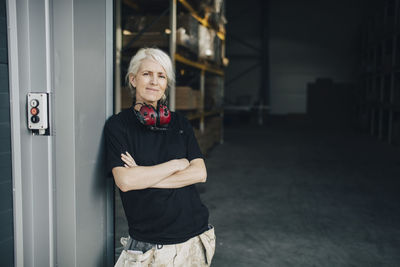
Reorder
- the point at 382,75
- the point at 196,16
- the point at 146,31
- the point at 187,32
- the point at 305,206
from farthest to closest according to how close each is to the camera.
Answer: the point at 382,75, the point at 196,16, the point at 187,32, the point at 146,31, the point at 305,206

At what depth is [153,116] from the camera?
6.68 feet

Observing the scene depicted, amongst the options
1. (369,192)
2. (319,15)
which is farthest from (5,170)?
(319,15)

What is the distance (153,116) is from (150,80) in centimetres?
30

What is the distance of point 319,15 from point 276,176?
13582mm

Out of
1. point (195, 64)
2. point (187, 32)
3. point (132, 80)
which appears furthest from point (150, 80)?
point (195, 64)

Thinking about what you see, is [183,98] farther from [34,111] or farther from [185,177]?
[34,111]

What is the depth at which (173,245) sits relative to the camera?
6.96ft

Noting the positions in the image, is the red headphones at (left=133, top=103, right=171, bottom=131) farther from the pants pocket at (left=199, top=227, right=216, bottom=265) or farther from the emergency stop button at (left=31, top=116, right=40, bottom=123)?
the pants pocket at (left=199, top=227, right=216, bottom=265)

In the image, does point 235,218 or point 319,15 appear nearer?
point 235,218

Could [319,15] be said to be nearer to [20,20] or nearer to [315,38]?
[315,38]

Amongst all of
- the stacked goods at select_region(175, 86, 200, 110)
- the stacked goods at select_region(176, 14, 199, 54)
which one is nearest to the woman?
the stacked goods at select_region(176, 14, 199, 54)

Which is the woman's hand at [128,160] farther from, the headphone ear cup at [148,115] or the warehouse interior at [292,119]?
the warehouse interior at [292,119]

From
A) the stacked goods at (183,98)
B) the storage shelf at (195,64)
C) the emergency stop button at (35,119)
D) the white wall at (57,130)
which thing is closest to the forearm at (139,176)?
the white wall at (57,130)

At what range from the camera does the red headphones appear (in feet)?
6.64
